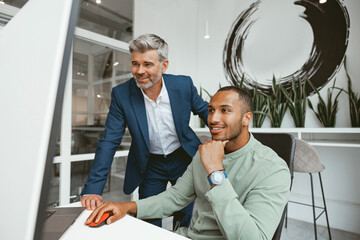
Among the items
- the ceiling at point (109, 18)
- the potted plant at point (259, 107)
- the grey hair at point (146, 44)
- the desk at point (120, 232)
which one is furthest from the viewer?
the potted plant at point (259, 107)

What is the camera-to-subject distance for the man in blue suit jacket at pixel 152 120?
1438mm

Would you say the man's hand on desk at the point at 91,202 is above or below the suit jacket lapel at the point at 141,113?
below

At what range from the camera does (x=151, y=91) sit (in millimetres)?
1606

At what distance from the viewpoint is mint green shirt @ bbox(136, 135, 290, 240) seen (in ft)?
2.62

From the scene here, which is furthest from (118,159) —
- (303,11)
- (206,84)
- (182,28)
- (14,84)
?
(303,11)

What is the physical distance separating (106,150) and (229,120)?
0.77 metres

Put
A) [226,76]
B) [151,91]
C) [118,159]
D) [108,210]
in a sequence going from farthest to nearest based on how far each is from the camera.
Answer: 1. [226,76]
2. [118,159]
3. [151,91]
4. [108,210]

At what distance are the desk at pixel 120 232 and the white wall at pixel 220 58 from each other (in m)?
2.52

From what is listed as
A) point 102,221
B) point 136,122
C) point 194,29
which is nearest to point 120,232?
point 102,221

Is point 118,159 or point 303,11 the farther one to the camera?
point 118,159

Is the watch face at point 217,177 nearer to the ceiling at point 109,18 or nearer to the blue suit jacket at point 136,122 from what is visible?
the blue suit jacket at point 136,122

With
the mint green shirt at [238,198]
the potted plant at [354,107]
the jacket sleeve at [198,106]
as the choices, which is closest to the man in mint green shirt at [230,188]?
the mint green shirt at [238,198]

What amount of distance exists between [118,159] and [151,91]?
65.1 inches

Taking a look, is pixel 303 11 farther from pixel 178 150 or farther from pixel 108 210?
pixel 108 210
